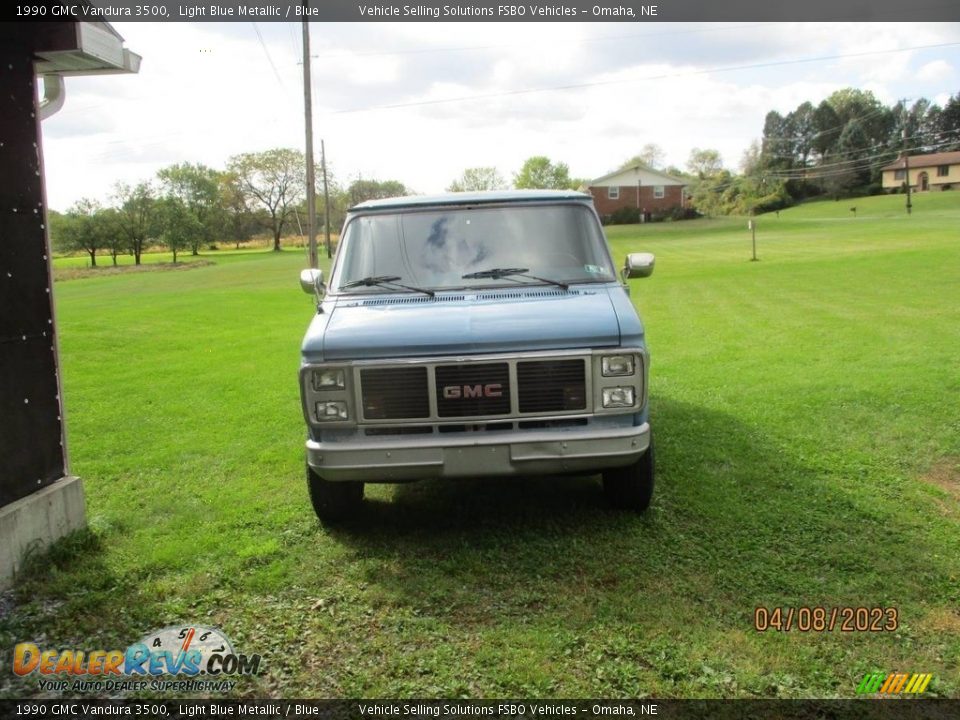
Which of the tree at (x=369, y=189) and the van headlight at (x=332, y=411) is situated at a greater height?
the tree at (x=369, y=189)

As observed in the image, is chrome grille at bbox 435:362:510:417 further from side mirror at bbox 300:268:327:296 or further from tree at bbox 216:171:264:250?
tree at bbox 216:171:264:250

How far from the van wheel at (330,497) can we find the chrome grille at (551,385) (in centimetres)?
136

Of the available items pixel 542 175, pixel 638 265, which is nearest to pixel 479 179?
pixel 542 175

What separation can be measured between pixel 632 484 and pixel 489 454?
1055 millimetres

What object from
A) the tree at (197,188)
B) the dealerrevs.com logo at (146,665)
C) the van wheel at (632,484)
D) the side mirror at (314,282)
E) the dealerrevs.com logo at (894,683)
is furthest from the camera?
the tree at (197,188)

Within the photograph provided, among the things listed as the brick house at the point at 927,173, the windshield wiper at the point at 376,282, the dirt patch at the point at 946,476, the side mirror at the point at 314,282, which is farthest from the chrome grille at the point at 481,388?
the brick house at the point at 927,173

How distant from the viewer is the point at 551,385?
466 cm

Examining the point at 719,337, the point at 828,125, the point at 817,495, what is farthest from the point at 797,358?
the point at 828,125

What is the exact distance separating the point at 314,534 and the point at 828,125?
104132 mm

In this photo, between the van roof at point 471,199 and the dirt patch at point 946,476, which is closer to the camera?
the dirt patch at point 946,476

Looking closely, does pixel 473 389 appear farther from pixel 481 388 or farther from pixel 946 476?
pixel 946 476

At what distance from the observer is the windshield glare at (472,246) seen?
5.56 metres

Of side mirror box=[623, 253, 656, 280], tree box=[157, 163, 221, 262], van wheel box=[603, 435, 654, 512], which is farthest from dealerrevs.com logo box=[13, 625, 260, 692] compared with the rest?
tree box=[157, 163, 221, 262]

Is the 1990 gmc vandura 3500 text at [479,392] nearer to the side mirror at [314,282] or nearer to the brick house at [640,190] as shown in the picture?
the side mirror at [314,282]
